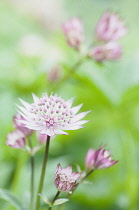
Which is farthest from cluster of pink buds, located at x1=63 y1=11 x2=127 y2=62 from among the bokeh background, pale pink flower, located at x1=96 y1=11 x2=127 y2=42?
the bokeh background

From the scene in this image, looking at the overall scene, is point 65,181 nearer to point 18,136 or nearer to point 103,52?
point 18,136

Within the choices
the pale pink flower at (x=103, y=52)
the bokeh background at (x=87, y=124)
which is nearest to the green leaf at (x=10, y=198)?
the bokeh background at (x=87, y=124)

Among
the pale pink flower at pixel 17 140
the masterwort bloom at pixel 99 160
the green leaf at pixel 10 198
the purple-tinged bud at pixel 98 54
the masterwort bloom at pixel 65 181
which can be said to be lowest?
the masterwort bloom at pixel 65 181

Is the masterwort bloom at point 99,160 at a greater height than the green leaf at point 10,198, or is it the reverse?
the masterwort bloom at point 99,160

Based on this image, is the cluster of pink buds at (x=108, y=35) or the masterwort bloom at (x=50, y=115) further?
the cluster of pink buds at (x=108, y=35)

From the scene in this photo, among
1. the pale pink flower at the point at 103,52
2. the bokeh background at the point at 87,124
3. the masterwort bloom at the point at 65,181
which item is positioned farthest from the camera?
the bokeh background at the point at 87,124

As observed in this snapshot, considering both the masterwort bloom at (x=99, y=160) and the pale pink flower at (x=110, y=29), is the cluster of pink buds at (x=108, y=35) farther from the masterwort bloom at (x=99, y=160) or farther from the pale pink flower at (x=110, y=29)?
the masterwort bloom at (x=99, y=160)
